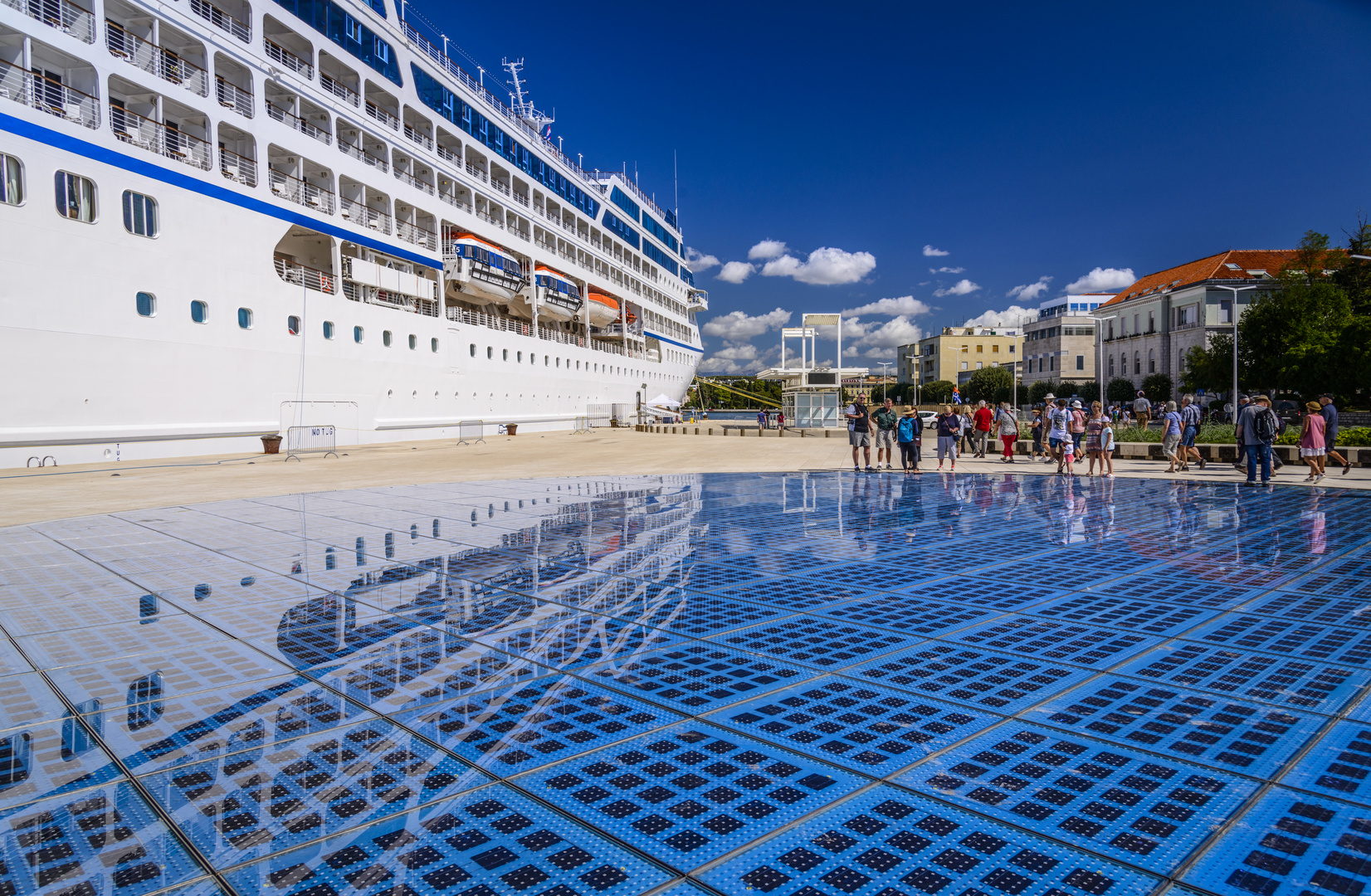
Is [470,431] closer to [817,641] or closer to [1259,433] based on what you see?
[1259,433]

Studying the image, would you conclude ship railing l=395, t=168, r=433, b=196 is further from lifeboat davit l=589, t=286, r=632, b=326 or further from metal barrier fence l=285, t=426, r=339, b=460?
lifeboat davit l=589, t=286, r=632, b=326

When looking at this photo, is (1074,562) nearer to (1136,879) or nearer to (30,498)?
(1136,879)

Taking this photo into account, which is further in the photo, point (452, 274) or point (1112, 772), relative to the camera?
point (452, 274)

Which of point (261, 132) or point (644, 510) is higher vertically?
point (261, 132)

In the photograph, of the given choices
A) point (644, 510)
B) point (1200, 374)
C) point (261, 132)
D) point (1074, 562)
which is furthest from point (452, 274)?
point (1200, 374)

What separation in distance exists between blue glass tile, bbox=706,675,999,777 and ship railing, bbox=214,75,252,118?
899 inches

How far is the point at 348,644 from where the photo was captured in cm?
432

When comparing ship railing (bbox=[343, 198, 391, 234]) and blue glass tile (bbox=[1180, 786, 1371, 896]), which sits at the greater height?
ship railing (bbox=[343, 198, 391, 234])

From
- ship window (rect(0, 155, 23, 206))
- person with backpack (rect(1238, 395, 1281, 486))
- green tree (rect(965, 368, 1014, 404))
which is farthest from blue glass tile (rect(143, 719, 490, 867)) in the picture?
green tree (rect(965, 368, 1014, 404))

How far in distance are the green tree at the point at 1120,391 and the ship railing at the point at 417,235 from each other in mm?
56306

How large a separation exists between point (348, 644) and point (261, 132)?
2145 cm

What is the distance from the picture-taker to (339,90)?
24672 mm

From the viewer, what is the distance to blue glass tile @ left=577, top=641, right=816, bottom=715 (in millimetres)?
3549

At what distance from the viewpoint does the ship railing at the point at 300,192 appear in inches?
847
